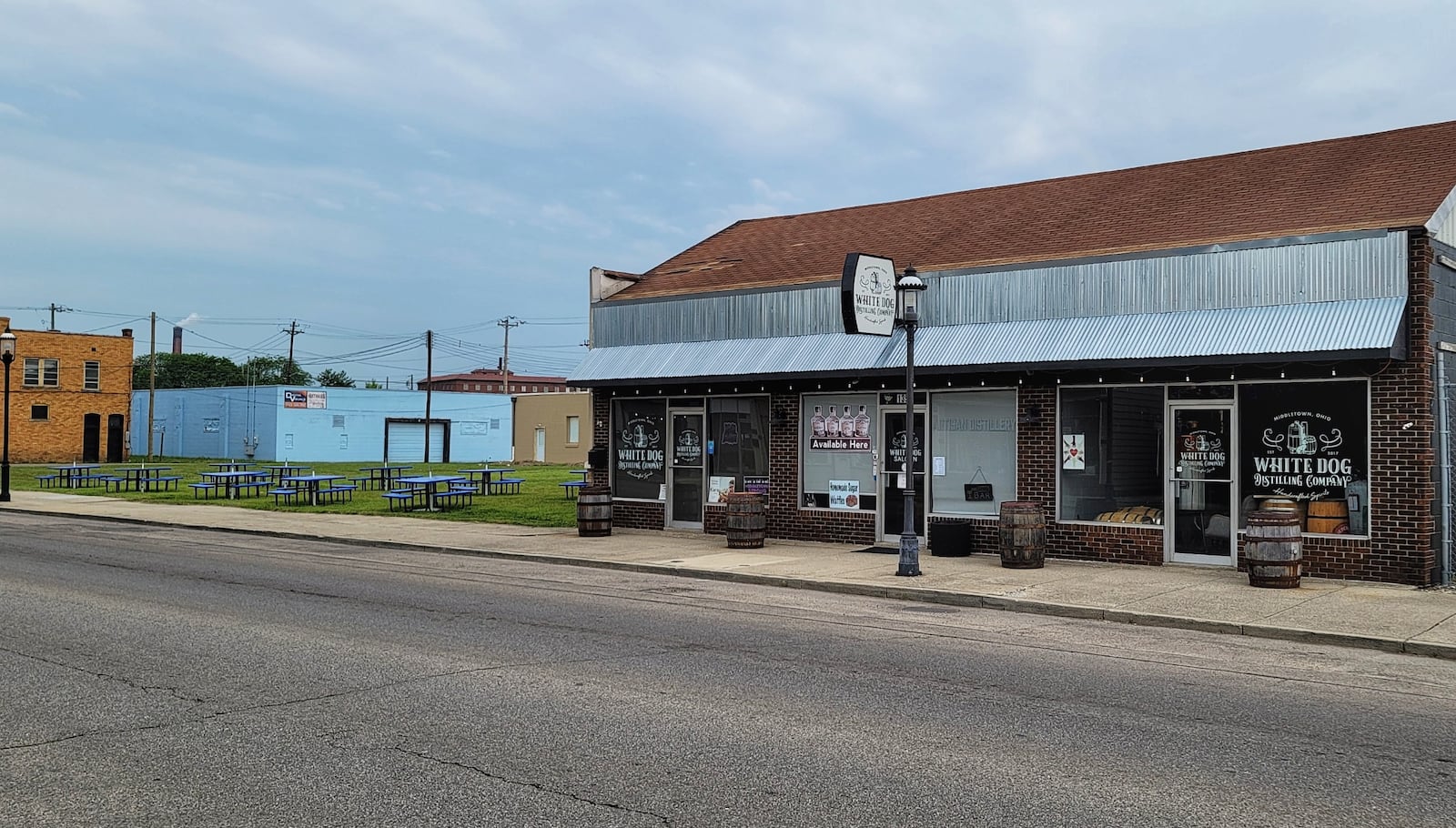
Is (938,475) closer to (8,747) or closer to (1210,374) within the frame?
(1210,374)

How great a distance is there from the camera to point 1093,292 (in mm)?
17359

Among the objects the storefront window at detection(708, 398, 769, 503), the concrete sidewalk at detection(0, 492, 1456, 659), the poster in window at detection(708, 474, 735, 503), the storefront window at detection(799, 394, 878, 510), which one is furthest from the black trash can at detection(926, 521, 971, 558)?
the poster in window at detection(708, 474, 735, 503)

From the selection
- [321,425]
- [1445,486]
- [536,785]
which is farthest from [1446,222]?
[321,425]

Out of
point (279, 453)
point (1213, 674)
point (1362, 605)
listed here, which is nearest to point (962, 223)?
point (1362, 605)

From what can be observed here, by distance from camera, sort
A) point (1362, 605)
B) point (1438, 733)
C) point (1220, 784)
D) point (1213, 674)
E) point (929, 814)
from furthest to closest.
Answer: point (1362, 605) < point (1213, 674) < point (1438, 733) < point (1220, 784) < point (929, 814)

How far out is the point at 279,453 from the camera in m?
66.2

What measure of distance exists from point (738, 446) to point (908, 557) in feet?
21.4

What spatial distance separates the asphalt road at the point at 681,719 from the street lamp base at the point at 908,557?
241 centimetres

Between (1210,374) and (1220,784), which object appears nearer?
(1220,784)

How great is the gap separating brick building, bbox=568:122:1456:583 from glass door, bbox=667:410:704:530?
4 cm

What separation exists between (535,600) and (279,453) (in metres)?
58.1

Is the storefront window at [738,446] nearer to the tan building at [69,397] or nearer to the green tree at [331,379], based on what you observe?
the tan building at [69,397]

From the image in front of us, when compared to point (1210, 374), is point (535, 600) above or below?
below

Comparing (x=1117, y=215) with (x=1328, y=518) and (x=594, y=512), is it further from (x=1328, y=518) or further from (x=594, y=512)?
(x=594, y=512)
